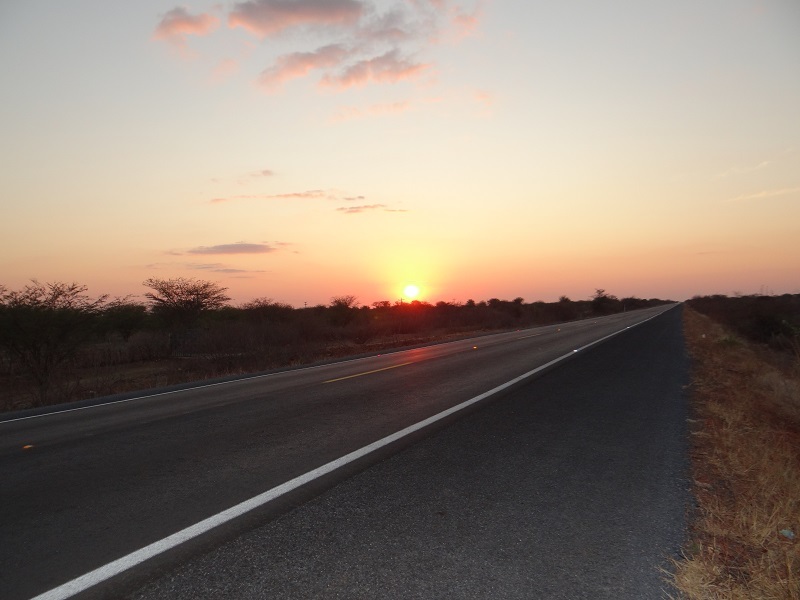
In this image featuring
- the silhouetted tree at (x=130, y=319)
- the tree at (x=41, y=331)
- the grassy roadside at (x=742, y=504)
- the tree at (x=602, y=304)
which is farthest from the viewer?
the tree at (x=602, y=304)

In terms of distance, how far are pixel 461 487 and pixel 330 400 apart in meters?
5.23

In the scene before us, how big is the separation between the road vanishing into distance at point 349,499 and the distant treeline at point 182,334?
29.5ft

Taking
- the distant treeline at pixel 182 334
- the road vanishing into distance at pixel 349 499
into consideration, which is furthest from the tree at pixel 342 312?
the road vanishing into distance at pixel 349 499

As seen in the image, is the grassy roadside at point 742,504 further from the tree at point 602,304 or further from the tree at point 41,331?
the tree at point 602,304

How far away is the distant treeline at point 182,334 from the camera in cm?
2003

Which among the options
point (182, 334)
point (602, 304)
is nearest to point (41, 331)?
point (182, 334)

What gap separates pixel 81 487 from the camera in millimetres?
5125

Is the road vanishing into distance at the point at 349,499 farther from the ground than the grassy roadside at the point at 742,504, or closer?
farther from the ground

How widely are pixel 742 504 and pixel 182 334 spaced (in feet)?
113

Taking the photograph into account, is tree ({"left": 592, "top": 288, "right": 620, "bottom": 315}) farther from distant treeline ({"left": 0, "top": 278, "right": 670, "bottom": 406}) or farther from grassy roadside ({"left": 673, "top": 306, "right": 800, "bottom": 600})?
grassy roadside ({"left": 673, "top": 306, "right": 800, "bottom": 600})

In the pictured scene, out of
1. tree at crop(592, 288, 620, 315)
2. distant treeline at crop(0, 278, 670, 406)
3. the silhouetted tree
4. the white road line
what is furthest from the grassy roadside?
tree at crop(592, 288, 620, 315)

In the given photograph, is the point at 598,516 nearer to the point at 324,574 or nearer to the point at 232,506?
the point at 324,574

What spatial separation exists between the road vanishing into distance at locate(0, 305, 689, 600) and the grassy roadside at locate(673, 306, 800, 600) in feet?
0.63

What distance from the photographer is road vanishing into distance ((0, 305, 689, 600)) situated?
3.27m
